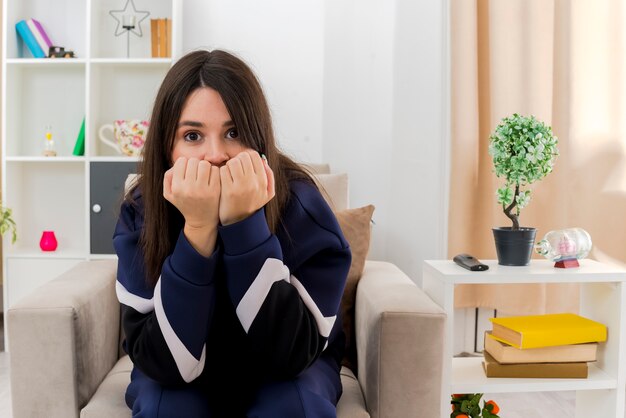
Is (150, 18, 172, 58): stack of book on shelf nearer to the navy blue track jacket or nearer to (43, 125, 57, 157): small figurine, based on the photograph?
(43, 125, 57, 157): small figurine

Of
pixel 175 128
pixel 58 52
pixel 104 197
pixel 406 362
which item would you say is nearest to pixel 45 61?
pixel 58 52

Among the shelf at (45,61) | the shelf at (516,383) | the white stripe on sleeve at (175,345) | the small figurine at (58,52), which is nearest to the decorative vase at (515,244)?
the shelf at (516,383)

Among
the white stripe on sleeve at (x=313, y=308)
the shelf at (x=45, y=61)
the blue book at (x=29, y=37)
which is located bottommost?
the white stripe on sleeve at (x=313, y=308)

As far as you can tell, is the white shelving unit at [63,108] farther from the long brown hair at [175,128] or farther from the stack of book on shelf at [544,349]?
the stack of book on shelf at [544,349]

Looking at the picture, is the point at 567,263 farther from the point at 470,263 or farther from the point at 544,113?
the point at 544,113

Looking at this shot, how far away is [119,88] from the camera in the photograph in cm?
291

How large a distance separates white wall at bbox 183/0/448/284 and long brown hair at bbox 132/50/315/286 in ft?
4.45

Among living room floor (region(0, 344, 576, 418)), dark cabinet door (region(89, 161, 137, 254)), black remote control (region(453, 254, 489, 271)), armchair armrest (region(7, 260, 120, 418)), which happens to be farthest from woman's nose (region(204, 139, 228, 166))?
dark cabinet door (region(89, 161, 137, 254))

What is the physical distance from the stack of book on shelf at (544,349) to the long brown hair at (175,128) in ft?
2.35

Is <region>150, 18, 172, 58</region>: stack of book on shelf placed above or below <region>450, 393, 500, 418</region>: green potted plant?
above

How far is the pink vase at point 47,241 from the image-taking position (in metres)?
2.86

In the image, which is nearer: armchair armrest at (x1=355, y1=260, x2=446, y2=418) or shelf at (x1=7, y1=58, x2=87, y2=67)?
armchair armrest at (x1=355, y1=260, x2=446, y2=418)

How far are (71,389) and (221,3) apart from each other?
1881 millimetres

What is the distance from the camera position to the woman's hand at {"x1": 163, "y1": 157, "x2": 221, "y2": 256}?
1075mm
